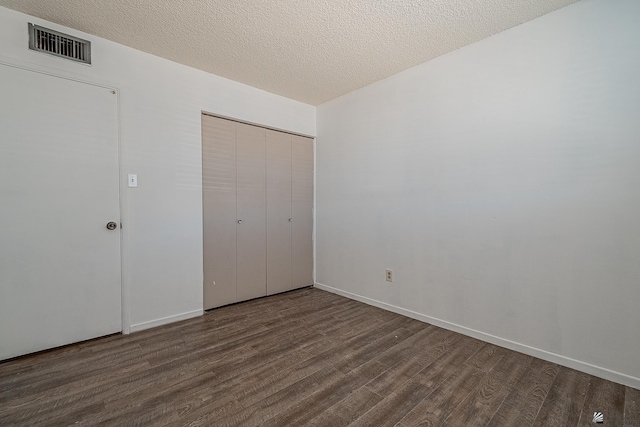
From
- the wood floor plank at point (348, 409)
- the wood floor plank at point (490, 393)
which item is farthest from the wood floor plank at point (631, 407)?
the wood floor plank at point (348, 409)

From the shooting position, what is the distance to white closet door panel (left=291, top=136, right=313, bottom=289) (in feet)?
12.3

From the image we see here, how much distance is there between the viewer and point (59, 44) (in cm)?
215

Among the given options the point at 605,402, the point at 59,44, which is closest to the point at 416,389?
the point at 605,402

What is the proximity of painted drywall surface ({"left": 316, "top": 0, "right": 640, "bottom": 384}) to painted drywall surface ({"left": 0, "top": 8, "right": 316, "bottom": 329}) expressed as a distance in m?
1.84

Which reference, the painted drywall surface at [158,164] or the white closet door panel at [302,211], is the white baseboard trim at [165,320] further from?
the white closet door panel at [302,211]

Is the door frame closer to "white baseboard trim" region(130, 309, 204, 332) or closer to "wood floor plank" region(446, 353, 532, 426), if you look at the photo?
"white baseboard trim" region(130, 309, 204, 332)

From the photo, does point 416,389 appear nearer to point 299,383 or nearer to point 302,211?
point 299,383

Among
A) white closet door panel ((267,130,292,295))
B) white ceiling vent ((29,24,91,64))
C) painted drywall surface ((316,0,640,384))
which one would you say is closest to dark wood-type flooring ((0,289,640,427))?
painted drywall surface ((316,0,640,384))

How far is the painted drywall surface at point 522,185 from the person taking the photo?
1805 millimetres

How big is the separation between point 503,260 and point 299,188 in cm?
241

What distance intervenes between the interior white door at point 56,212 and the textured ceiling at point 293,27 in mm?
560

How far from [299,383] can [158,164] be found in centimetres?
221

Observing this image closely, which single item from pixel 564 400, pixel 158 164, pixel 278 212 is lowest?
pixel 564 400

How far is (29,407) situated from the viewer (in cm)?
156
